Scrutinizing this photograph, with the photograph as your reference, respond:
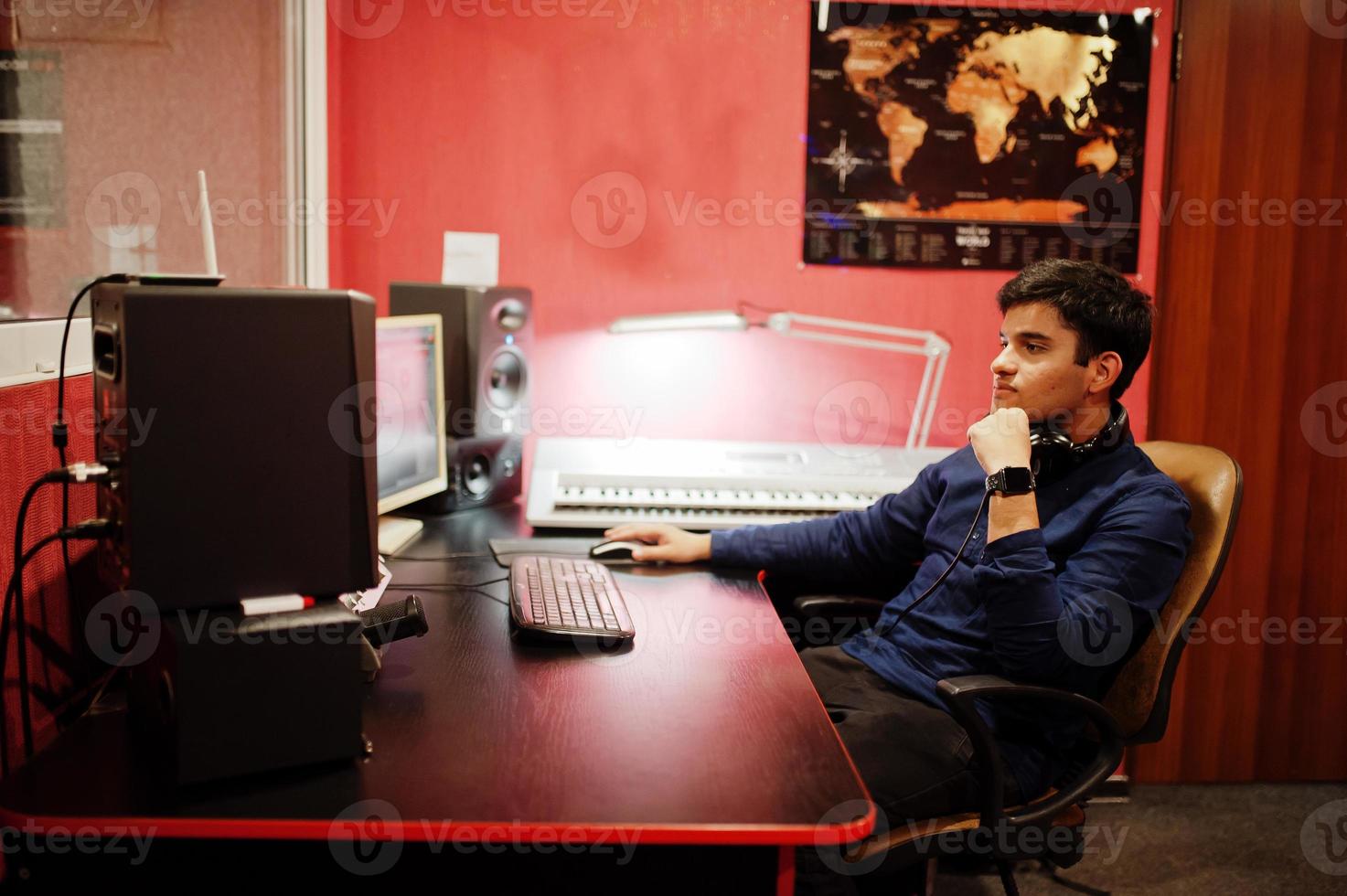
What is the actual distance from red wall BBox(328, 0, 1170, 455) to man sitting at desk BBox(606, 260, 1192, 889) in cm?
93

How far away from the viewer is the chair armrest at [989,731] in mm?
1593

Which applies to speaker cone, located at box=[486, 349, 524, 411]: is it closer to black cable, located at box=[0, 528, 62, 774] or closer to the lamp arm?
the lamp arm

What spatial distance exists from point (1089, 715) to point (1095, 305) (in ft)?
2.25

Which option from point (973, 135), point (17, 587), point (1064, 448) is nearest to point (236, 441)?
point (17, 587)

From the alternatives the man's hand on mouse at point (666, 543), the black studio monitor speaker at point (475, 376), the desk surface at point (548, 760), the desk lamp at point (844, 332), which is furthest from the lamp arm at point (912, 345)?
the desk surface at point (548, 760)

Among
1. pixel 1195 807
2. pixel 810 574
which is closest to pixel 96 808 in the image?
pixel 810 574

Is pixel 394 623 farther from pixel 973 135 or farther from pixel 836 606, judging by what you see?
pixel 973 135

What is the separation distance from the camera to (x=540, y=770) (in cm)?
115

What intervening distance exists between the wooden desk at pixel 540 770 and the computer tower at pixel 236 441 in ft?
0.67

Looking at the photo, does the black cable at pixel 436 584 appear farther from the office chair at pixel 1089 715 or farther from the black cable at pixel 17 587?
the office chair at pixel 1089 715

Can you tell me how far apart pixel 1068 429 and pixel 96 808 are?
1547 millimetres

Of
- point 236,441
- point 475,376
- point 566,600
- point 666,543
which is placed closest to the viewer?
point 236,441

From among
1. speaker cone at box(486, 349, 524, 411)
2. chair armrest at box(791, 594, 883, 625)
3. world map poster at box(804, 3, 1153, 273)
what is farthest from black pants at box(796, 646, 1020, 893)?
world map poster at box(804, 3, 1153, 273)

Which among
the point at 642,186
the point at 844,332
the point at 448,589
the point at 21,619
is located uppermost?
the point at 642,186
